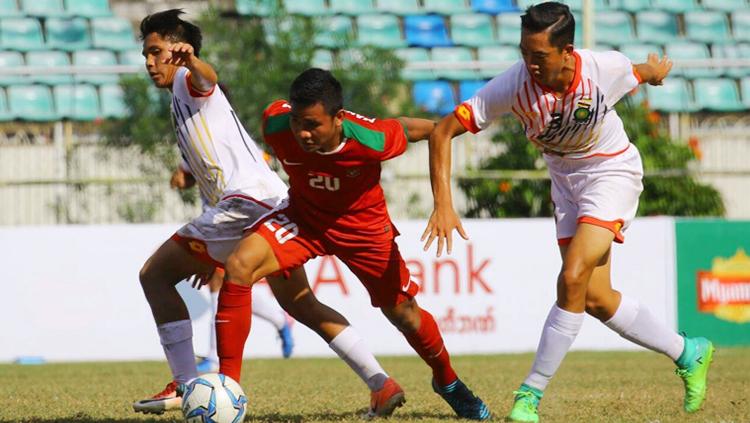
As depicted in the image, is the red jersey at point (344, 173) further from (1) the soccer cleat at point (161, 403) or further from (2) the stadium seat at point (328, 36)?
(2) the stadium seat at point (328, 36)

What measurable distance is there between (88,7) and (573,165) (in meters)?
14.5

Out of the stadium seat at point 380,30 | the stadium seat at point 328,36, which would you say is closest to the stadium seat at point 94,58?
the stadium seat at point 328,36

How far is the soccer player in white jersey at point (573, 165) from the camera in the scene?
6.03 metres

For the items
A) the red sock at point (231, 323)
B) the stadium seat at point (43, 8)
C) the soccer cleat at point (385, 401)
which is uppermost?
the stadium seat at point (43, 8)

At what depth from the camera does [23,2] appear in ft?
63.6

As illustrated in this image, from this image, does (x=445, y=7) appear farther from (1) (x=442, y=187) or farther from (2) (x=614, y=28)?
(1) (x=442, y=187)

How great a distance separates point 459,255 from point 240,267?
741cm

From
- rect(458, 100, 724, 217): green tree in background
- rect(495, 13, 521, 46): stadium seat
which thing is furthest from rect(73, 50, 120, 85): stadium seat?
rect(458, 100, 724, 217): green tree in background

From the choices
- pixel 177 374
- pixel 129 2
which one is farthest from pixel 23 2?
pixel 177 374

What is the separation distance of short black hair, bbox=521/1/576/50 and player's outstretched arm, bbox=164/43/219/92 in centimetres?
173

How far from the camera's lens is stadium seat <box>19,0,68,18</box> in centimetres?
1902

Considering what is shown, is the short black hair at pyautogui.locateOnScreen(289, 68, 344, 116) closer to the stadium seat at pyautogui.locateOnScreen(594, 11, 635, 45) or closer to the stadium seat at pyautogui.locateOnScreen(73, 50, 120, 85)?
the stadium seat at pyautogui.locateOnScreen(73, 50, 120, 85)

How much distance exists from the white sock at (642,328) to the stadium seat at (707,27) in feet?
48.4

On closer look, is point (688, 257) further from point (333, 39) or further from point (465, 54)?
point (465, 54)
